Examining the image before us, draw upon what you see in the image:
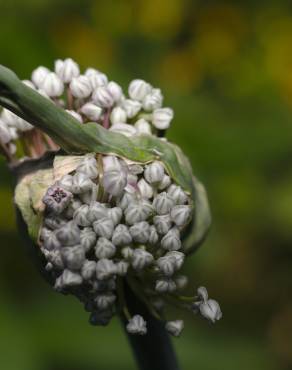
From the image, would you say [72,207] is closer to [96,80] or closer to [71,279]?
[71,279]

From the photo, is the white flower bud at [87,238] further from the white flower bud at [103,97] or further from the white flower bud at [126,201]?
the white flower bud at [103,97]

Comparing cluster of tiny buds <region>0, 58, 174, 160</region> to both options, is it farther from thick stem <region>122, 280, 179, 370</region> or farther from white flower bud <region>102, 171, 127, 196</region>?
thick stem <region>122, 280, 179, 370</region>

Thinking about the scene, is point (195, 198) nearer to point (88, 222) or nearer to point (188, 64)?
point (88, 222)

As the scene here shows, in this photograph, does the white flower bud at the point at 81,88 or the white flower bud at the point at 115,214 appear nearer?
the white flower bud at the point at 115,214

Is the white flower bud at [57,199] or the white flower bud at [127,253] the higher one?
the white flower bud at [57,199]

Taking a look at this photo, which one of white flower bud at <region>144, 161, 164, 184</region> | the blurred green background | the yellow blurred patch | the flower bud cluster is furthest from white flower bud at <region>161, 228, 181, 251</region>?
the yellow blurred patch

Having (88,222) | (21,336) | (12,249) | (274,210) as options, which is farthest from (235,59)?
(88,222)

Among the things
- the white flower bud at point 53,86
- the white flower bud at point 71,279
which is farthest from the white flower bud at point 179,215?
the white flower bud at point 53,86

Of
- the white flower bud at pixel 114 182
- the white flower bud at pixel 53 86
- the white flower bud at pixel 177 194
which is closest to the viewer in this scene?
the white flower bud at pixel 114 182

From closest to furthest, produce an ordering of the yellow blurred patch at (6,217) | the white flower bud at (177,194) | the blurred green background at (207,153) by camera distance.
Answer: the white flower bud at (177,194)
the blurred green background at (207,153)
the yellow blurred patch at (6,217)
